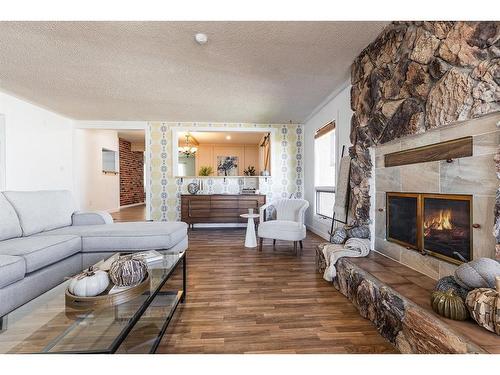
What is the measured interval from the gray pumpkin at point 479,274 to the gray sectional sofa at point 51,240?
2440mm

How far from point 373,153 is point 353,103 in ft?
2.38

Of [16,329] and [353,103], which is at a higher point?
[353,103]

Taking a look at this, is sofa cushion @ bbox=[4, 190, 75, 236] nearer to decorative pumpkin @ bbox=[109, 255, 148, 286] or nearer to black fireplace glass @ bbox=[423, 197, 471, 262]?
decorative pumpkin @ bbox=[109, 255, 148, 286]

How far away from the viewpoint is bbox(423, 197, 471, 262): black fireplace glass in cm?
154

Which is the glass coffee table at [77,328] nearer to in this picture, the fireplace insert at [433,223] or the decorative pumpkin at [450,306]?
the decorative pumpkin at [450,306]

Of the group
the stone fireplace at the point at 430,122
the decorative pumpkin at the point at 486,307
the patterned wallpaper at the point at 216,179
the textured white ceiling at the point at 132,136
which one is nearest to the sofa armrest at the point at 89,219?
the patterned wallpaper at the point at 216,179

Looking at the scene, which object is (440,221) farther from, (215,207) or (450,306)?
(215,207)

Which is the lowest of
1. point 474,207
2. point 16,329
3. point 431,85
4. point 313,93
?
point 16,329

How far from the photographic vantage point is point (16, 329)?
1.21 metres

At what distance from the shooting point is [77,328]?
3.56ft

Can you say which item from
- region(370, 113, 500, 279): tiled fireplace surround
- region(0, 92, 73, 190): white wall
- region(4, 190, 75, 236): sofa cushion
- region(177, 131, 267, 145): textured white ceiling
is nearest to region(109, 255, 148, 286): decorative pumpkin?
region(4, 190, 75, 236): sofa cushion

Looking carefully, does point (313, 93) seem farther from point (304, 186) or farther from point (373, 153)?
point (304, 186)

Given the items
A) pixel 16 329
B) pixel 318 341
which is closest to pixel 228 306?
pixel 318 341

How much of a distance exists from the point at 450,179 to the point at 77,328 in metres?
2.31
